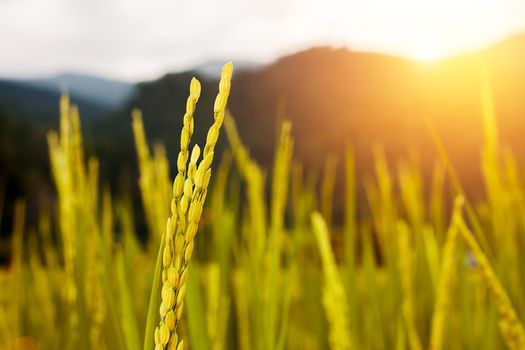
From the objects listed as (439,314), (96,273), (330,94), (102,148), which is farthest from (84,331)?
(102,148)

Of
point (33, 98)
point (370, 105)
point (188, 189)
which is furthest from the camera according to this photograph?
point (33, 98)

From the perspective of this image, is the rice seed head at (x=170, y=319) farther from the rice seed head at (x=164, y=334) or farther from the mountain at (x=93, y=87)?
the mountain at (x=93, y=87)

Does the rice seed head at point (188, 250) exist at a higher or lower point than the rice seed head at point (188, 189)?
lower

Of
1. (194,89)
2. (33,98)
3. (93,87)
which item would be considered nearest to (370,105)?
(194,89)

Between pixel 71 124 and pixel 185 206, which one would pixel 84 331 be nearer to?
pixel 71 124

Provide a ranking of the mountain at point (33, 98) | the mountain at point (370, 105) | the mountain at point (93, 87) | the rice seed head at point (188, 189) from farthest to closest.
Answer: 1. the mountain at point (93, 87)
2. the mountain at point (33, 98)
3. the mountain at point (370, 105)
4. the rice seed head at point (188, 189)

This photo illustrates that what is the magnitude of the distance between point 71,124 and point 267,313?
1.10 ft

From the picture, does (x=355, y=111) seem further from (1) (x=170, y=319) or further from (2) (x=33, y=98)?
(2) (x=33, y=98)

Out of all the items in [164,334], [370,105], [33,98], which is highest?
[33,98]

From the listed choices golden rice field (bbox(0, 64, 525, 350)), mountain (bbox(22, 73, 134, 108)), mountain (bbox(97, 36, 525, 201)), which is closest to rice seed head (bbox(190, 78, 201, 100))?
golden rice field (bbox(0, 64, 525, 350))

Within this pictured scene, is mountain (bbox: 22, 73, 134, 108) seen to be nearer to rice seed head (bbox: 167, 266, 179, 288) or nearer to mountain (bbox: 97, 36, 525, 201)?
mountain (bbox: 97, 36, 525, 201)

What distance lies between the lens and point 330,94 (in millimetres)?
22219

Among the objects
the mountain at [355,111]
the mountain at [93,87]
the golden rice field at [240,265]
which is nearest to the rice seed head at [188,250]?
the golden rice field at [240,265]

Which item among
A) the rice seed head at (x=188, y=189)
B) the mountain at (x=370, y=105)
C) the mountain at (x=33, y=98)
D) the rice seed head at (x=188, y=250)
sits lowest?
the rice seed head at (x=188, y=250)
